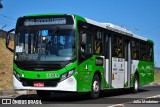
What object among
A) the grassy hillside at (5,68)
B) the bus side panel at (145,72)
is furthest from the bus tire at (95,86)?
the grassy hillside at (5,68)

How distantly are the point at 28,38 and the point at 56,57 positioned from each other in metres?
1.43

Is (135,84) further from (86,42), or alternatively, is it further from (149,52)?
(86,42)

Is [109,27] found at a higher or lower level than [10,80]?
higher

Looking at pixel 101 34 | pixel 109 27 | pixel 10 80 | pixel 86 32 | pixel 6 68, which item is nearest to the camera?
pixel 86 32

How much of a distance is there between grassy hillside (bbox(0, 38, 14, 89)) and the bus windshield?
792cm

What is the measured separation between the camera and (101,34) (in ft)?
57.6

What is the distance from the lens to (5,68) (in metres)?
29.4

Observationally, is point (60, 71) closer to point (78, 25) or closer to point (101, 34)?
point (78, 25)

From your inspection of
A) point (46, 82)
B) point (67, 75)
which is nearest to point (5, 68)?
point (46, 82)

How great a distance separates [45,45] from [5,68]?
15.0 m

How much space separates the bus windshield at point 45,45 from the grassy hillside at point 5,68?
7.92m

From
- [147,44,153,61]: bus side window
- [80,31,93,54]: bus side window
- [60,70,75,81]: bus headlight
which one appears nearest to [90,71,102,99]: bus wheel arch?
[80,31,93,54]: bus side window

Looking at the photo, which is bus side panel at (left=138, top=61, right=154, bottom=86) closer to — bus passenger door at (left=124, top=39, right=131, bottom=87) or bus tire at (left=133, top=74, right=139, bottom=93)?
bus tire at (left=133, top=74, right=139, bottom=93)

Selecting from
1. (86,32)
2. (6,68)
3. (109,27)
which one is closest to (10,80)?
(6,68)
